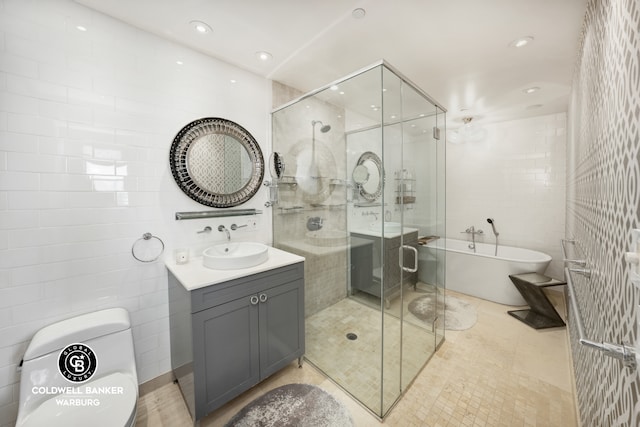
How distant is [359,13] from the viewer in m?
1.55

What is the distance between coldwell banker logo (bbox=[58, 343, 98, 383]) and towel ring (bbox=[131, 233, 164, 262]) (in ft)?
1.87

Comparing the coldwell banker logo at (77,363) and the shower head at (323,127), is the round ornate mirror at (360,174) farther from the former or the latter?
the coldwell banker logo at (77,363)

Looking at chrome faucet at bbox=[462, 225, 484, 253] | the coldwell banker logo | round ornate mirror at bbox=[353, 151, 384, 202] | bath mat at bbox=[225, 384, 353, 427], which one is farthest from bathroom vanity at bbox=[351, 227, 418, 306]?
chrome faucet at bbox=[462, 225, 484, 253]

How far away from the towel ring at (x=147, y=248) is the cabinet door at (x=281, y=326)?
849mm

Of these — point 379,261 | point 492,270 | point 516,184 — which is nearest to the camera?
point 379,261

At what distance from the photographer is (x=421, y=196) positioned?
221 centimetres

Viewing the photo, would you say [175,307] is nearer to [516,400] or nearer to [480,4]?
[516,400]

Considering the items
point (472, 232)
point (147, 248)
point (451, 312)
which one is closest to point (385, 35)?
point (147, 248)

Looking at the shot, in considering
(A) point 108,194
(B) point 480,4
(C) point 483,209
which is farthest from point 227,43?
(C) point 483,209

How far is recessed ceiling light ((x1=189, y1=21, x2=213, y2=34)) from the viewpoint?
5.45ft

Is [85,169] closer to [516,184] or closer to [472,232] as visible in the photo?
[472,232]

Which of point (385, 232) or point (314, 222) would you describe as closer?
point (385, 232)

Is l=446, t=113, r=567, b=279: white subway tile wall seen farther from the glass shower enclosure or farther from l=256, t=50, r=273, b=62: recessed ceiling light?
l=256, t=50, r=273, b=62: recessed ceiling light

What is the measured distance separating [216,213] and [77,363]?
3.90ft
